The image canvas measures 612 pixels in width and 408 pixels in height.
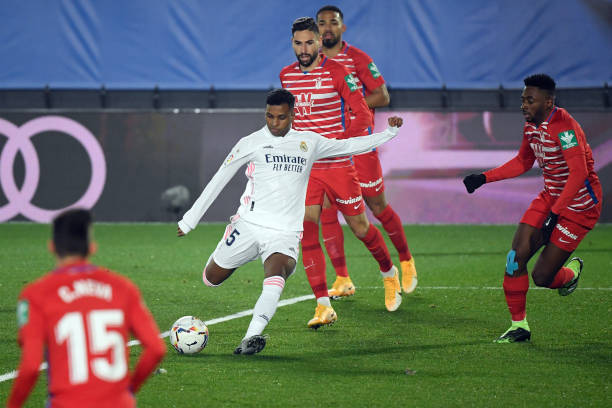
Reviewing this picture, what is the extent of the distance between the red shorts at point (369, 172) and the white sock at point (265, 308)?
249 cm

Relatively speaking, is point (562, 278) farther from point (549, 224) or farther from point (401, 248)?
point (401, 248)

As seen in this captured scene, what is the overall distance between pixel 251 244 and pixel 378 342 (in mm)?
1028

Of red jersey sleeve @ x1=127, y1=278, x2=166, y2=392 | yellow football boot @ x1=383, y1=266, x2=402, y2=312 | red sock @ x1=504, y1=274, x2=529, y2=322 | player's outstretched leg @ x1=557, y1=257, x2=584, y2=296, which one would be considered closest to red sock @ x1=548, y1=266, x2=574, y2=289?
player's outstretched leg @ x1=557, y1=257, x2=584, y2=296

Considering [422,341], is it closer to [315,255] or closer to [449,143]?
[315,255]

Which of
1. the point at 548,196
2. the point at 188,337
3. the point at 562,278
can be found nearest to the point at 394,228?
the point at 562,278

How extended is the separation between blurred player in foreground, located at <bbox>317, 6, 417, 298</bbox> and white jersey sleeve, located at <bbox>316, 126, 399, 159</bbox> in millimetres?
1195

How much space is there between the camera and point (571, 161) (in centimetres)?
573

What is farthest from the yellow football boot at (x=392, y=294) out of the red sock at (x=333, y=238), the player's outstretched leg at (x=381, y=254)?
the red sock at (x=333, y=238)

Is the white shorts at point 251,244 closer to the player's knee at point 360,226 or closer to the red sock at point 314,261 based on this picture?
the red sock at point 314,261

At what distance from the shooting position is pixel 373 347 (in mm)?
5742

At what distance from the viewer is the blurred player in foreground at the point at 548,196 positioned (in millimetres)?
5750

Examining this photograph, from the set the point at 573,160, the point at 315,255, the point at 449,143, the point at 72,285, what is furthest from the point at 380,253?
the point at 449,143

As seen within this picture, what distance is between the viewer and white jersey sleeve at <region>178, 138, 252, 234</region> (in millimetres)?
5457

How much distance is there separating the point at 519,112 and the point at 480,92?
3295 mm
